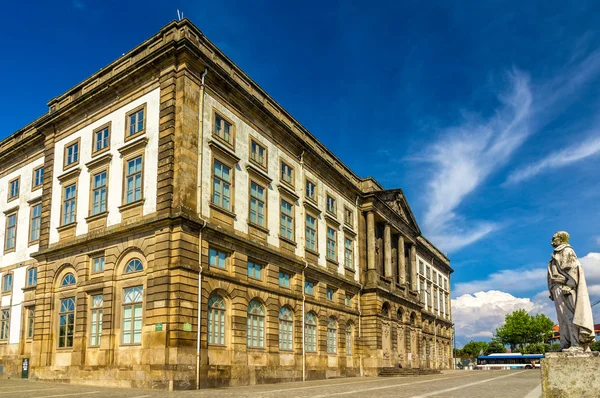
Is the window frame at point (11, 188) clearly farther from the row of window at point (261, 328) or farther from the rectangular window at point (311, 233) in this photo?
the rectangular window at point (311, 233)

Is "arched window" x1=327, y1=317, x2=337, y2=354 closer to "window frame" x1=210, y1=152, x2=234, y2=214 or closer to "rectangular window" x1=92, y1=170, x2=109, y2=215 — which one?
"window frame" x1=210, y1=152, x2=234, y2=214

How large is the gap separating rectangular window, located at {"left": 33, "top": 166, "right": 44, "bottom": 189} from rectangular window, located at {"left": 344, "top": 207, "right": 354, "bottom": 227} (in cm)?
2102

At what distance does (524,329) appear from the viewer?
106750 millimetres

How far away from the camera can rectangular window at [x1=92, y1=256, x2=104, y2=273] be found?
26578mm

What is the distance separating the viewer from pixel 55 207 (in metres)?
30.0

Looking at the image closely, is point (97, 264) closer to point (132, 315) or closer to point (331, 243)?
point (132, 315)

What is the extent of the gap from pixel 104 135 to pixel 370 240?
77.3 feet

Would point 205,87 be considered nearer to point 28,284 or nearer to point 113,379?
point 113,379

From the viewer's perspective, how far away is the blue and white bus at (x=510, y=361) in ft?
279

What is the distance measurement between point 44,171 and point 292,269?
594 inches

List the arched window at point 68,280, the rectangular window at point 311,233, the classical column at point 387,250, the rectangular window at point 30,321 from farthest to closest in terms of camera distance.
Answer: the classical column at point 387,250, the rectangular window at point 311,233, the rectangular window at point 30,321, the arched window at point 68,280

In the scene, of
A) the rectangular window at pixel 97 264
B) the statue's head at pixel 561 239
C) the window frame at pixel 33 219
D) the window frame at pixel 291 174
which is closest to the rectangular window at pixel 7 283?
the window frame at pixel 33 219

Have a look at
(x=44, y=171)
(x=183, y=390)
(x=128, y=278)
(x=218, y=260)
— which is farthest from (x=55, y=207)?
(x=183, y=390)

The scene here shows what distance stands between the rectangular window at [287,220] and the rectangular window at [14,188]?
16811 mm
